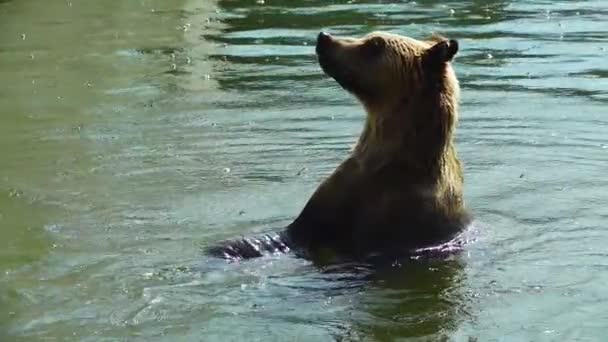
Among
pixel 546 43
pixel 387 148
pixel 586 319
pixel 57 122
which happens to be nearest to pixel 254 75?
pixel 57 122

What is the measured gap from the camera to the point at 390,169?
8164 mm

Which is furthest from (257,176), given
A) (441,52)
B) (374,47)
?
(441,52)

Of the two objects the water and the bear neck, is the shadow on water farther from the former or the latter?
the bear neck

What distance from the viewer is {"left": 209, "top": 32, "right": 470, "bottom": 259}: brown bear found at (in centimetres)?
812

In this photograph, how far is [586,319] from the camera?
7.28 metres

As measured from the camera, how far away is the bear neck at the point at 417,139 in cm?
815

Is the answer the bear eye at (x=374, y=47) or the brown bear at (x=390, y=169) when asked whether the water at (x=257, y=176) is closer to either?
the brown bear at (x=390, y=169)

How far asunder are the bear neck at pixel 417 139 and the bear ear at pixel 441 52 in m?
0.20

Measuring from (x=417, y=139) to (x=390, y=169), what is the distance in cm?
24

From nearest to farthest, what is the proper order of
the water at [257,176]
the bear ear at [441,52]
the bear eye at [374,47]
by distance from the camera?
1. the water at [257,176]
2. the bear ear at [441,52]
3. the bear eye at [374,47]

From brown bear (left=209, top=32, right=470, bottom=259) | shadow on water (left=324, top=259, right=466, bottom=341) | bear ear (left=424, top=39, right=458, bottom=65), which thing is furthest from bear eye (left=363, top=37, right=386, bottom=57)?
shadow on water (left=324, top=259, right=466, bottom=341)

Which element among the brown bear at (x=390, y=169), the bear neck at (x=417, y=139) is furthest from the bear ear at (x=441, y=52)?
the bear neck at (x=417, y=139)

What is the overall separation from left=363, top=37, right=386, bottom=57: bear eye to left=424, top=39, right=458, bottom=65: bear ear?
308 mm

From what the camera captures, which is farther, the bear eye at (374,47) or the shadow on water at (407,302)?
the bear eye at (374,47)
